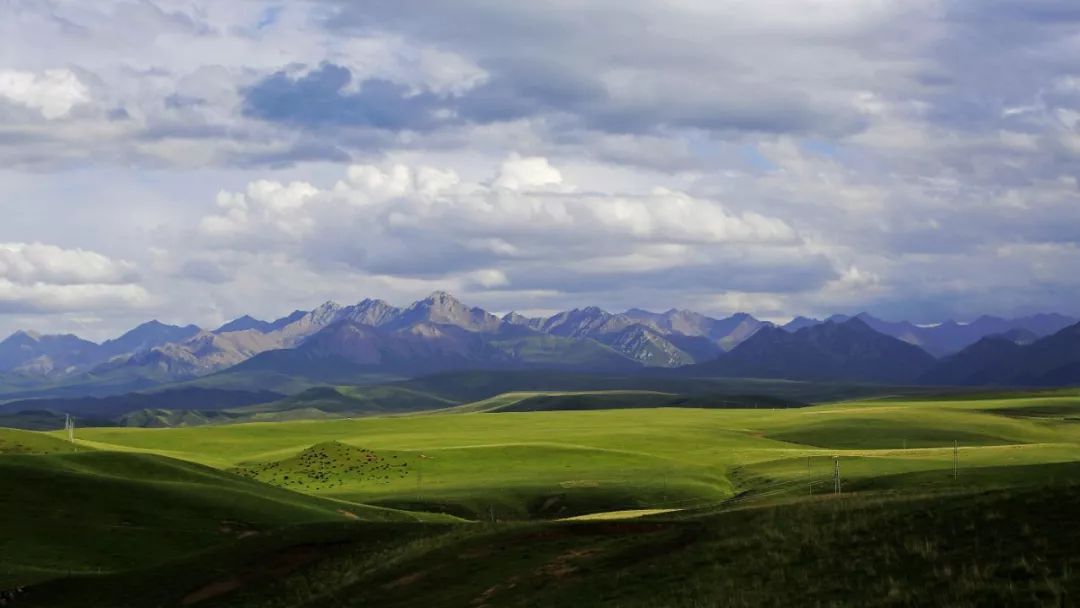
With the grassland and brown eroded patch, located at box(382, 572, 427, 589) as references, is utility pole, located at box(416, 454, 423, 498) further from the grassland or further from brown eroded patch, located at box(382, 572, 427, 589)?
brown eroded patch, located at box(382, 572, 427, 589)

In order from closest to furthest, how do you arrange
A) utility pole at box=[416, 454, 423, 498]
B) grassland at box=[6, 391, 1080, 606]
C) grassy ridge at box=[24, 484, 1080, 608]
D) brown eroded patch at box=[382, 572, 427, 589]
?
grassy ridge at box=[24, 484, 1080, 608] < grassland at box=[6, 391, 1080, 606] < brown eroded patch at box=[382, 572, 427, 589] < utility pole at box=[416, 454, 423, 498]

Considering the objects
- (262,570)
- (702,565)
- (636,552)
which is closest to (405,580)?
(636,552)

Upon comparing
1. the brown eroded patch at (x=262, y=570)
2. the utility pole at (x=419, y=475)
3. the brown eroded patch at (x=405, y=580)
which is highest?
the brown eroded patch at (x=405, y=580)

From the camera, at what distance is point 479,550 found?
176 feet

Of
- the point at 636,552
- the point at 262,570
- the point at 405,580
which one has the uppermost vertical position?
the point at 636,552

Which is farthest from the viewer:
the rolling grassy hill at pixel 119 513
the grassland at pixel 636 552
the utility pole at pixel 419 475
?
the utility pole at pixel 419 475

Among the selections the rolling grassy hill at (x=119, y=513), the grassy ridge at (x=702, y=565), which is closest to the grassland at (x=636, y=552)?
the grassy ridge at (x=702, y=565)

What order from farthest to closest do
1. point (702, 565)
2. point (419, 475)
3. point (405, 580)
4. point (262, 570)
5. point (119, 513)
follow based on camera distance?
point (419, 475), point (119, 513), point (262, 570), point (405, 580), point (702, 565)

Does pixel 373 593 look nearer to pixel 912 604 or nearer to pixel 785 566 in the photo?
pixel 785 566

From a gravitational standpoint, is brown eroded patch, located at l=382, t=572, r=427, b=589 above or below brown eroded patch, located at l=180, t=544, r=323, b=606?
above

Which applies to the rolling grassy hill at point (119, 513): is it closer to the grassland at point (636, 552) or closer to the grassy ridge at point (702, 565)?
the grassland at point (636, 552)

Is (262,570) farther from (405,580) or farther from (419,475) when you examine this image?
(419,475)

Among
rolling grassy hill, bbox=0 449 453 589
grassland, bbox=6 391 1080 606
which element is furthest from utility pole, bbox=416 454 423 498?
rolling grassy hill, bbox=0 449 453 589

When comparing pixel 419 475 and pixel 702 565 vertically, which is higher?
pixel 702 565
